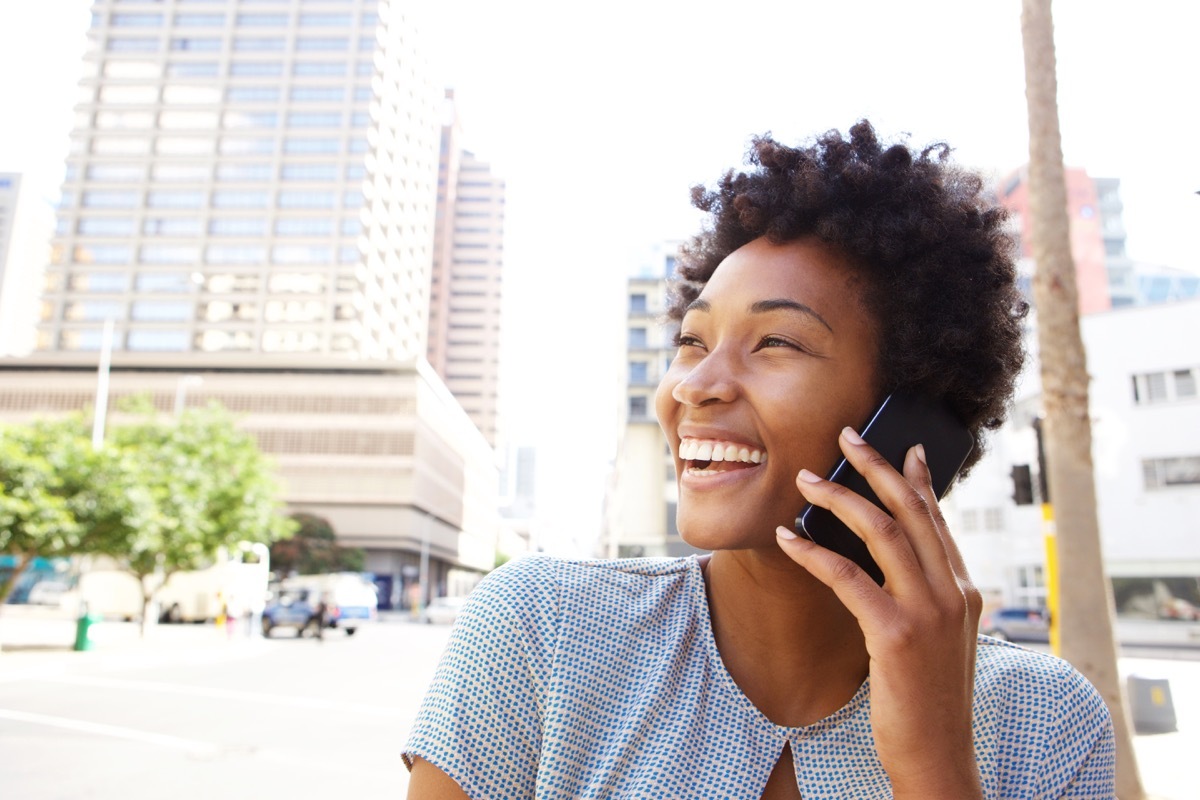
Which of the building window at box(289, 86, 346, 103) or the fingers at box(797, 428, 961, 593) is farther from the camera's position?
the building window at box(289, 86, 346, 103)

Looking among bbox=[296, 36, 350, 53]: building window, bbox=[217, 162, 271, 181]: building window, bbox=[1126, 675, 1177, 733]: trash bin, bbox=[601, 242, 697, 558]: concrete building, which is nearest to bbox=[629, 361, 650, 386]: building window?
bbox=[601, 242, 697, 558]: concrete building

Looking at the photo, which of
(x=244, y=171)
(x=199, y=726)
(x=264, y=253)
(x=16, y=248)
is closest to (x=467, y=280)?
(x=244, y=171)

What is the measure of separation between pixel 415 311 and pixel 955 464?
109037mm

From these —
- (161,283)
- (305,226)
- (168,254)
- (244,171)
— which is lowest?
(161,283)

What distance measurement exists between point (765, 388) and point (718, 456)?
15 cm

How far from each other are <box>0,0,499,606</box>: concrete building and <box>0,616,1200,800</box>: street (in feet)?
180

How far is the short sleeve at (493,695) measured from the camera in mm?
1400

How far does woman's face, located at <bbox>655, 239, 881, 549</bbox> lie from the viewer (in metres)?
1.66

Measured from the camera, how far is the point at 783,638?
5.64 ft

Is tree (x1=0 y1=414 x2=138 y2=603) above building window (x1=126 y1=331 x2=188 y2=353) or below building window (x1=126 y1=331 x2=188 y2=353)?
below

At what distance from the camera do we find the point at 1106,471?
38125mm

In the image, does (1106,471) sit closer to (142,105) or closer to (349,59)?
(349,59)

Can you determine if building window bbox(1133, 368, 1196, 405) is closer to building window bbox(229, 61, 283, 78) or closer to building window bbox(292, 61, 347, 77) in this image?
building window bbox(292, 61, 347, 77)

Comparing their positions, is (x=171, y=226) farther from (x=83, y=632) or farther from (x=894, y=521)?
(x=894, y=521)
